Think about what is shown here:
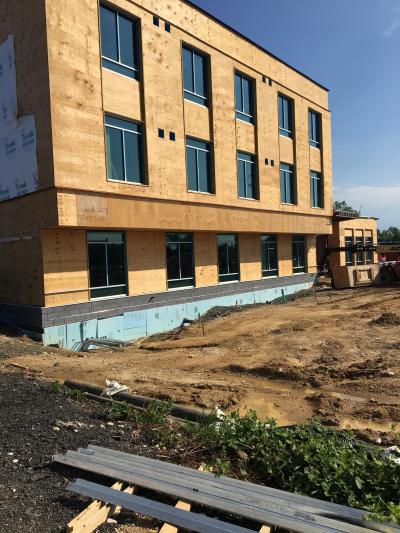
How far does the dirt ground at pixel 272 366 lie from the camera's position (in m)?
8.14

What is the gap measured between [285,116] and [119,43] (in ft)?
46.1

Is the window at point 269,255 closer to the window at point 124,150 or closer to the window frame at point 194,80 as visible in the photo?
the window frame at point 194,80

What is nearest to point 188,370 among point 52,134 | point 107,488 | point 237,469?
point 237,469

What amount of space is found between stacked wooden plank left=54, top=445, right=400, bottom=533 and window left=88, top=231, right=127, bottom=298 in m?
11.9

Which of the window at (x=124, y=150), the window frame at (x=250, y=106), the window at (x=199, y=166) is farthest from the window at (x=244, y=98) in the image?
the window at (x=124, y=150)

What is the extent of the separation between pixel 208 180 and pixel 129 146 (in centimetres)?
528

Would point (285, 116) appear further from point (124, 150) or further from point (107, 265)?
point (107, 265)

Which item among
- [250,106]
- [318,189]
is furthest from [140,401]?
[318,189]

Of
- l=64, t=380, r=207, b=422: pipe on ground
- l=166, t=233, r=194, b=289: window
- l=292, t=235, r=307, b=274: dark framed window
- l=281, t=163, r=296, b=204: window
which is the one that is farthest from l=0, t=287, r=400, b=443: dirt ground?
l=292, t=235, r=307, b=274: dark framed window

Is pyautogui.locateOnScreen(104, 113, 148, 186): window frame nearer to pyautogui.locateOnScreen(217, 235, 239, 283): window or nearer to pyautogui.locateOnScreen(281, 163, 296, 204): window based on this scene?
pyautogui.locateOnScreen(217, 235, 239, 283): window

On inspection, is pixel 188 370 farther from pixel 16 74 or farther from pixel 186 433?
pixel 16 74

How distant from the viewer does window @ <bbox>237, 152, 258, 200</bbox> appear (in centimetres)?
2350

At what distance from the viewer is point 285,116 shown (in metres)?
27.8

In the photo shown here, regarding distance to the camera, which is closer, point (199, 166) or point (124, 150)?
point (124, 150)
